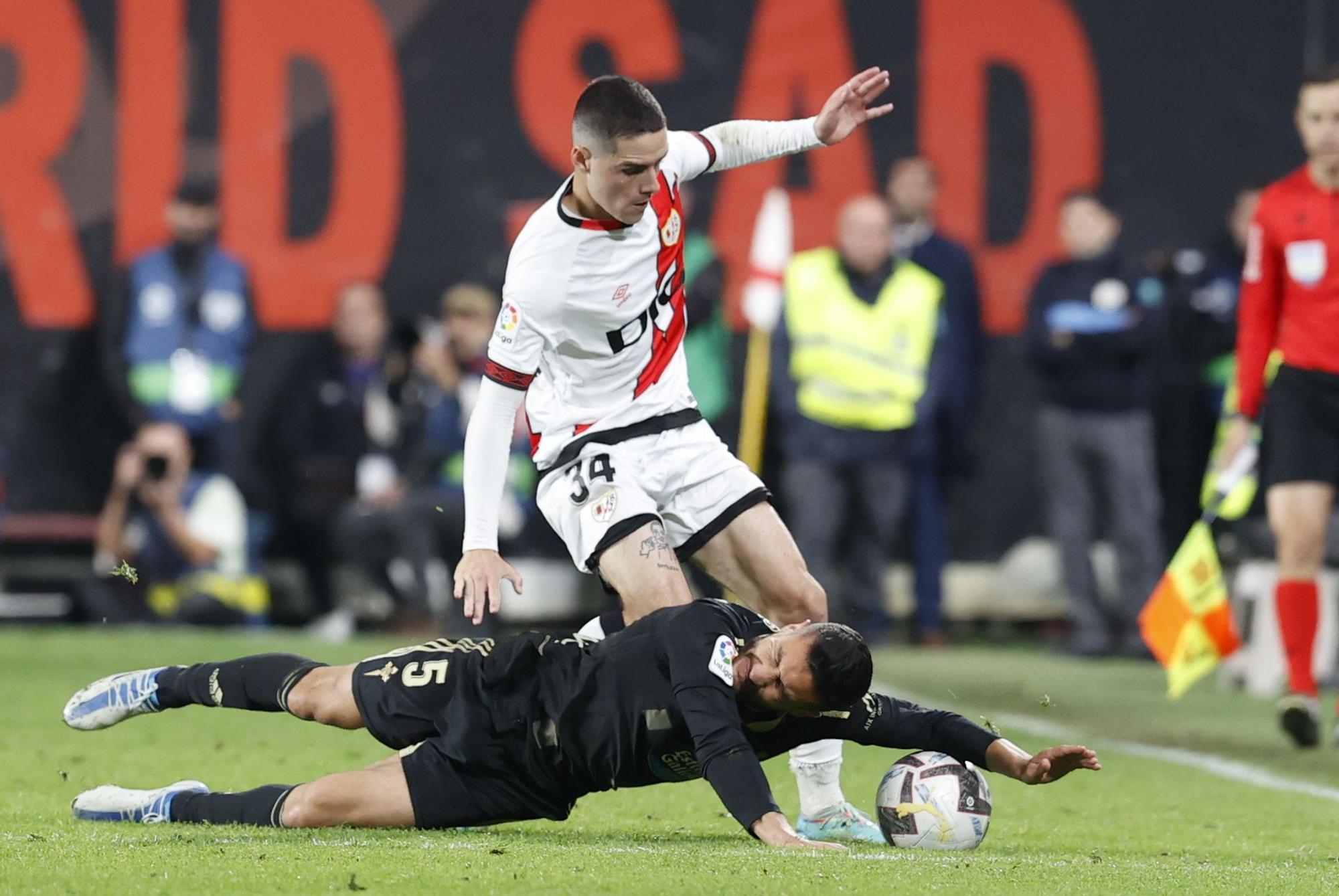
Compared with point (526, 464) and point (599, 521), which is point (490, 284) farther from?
point (599, 521)

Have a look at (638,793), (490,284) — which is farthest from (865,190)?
(638,793)

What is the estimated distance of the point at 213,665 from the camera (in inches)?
247

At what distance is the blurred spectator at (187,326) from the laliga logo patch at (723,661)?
30.4ft

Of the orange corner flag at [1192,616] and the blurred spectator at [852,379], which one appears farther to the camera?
the blurred spectator at [852,379]

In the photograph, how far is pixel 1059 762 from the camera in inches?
218

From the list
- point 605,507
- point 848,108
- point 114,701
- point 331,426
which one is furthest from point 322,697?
point 331,426

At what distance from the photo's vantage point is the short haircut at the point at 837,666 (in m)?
5.34

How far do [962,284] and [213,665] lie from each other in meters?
8.48

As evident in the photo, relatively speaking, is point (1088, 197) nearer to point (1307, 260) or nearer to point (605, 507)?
point (1307, 260)

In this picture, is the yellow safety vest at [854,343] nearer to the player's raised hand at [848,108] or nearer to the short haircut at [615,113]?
the player's raised hand at [848,108]

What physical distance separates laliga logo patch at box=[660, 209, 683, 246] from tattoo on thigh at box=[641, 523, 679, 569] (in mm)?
929

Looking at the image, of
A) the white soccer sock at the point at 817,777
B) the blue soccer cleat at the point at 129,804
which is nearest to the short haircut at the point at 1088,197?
the white soccer sock at the point at 817,777

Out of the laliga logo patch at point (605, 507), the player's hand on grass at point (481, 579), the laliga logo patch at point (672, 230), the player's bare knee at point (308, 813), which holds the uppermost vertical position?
the laliga logo patch at point (672, 230)

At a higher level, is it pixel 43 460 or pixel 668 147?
pixel 668 147
